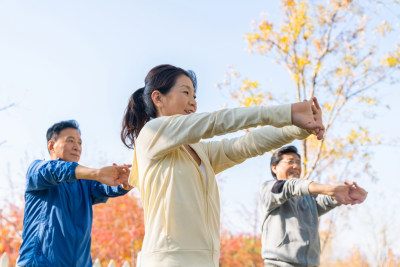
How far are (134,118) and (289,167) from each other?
1.62 metres

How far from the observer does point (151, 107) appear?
2.19m

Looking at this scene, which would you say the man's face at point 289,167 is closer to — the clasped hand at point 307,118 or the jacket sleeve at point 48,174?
the jacket sleeve at point 48,174

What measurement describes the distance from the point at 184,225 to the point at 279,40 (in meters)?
6.28

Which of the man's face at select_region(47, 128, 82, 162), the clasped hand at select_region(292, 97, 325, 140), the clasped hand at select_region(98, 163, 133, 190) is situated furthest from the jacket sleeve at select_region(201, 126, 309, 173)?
the man's face at select_region(47, 128, 82, 162)

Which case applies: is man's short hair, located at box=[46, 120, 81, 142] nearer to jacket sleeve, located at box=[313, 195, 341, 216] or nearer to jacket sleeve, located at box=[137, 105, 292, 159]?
jacket sleeve, located at box=[137, 105, 292, 159]

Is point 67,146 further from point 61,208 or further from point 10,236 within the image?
point 10,236

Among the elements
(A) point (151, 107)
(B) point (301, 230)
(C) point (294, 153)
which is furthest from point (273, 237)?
(A) point (151, 107)

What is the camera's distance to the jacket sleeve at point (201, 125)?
64.8 inches

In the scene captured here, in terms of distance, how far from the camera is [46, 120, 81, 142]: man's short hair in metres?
3.05

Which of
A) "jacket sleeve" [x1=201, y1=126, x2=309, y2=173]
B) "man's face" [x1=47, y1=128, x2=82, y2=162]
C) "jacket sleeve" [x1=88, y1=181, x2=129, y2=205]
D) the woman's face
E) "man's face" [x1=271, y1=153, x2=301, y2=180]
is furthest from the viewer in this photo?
"man's face" [x1=271, y1=153, x2=301, y2=180]

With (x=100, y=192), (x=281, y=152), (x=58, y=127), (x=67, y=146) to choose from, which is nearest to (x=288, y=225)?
(x=281, y=152)

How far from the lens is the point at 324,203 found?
3.43 metres

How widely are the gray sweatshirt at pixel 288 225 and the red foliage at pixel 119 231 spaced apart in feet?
23.1

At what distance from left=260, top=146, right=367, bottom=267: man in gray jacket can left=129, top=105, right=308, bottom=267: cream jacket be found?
1.13 m
